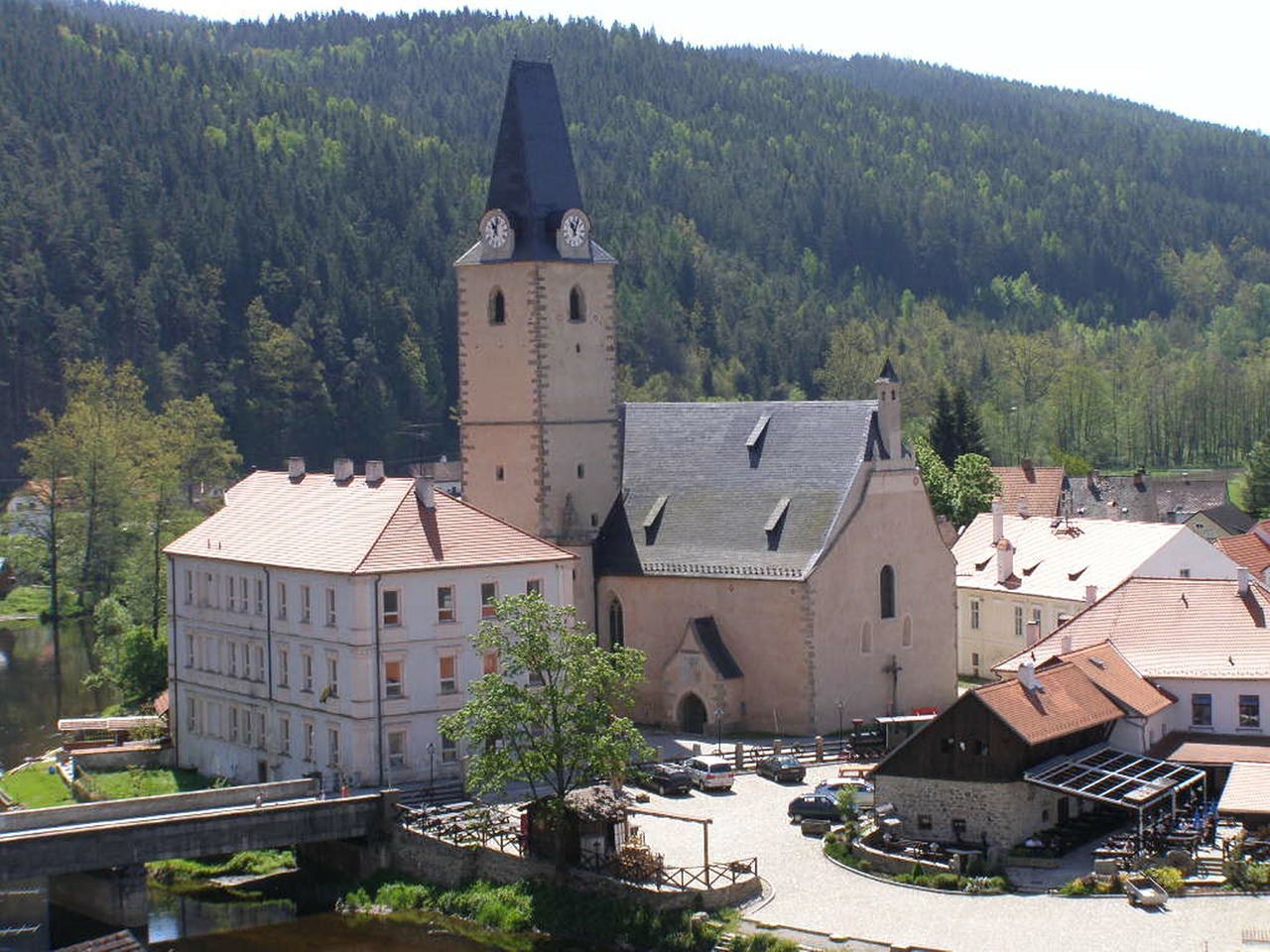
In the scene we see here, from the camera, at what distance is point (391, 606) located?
5659cm

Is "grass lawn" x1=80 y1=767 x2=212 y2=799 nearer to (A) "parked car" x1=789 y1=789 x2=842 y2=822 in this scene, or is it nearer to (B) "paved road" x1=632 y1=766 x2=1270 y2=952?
(B) "paved road" x1=632 y1=766 x2=1270 y2=952

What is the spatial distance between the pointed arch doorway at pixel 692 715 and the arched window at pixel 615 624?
3.77 m

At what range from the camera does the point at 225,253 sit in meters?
184

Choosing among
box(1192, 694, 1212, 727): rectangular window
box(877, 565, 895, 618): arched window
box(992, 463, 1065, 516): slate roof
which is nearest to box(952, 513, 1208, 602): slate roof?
box(877, 565, 895, 618): arched window

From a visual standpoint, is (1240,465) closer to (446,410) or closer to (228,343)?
(446,410)

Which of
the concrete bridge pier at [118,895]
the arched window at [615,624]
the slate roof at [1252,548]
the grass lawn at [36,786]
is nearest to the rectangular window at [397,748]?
the concrete bridge pier at [118,895]

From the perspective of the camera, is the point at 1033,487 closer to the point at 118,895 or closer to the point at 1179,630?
the point at 1179,630

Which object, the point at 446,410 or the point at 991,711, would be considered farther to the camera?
the point at 446,410

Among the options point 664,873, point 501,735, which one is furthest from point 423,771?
point 664,873

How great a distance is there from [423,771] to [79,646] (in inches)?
1816

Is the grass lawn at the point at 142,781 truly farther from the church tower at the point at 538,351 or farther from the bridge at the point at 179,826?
the church tower at the point at 538,351

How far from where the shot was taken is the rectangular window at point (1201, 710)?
56.7m

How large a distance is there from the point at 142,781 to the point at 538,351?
18.2m

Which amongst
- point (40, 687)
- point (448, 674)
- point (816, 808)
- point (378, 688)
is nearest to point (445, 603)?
point (448, 674)
